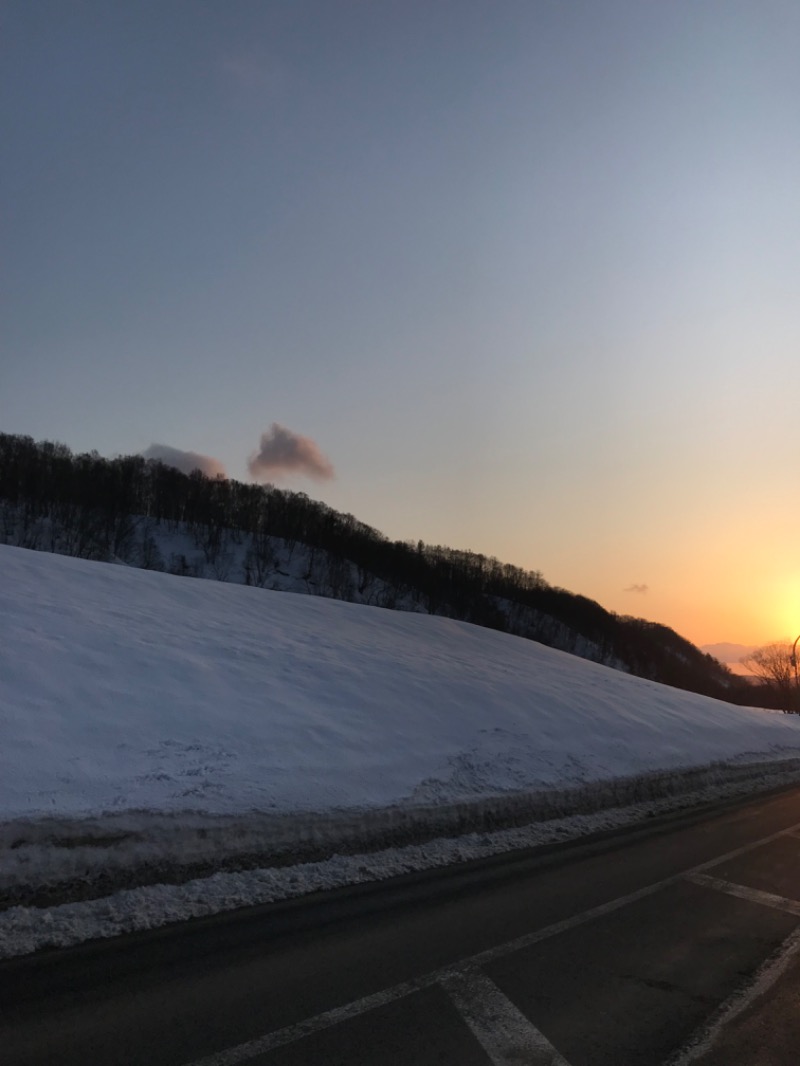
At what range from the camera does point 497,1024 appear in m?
3.84

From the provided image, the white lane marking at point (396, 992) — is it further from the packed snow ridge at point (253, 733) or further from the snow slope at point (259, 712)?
the snow slope at point (259, 712)

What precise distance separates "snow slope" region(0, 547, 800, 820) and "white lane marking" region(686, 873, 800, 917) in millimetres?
2961

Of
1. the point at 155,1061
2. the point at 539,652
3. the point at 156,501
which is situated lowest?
the point at 155,1061

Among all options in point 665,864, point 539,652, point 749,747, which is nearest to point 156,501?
point 539,652

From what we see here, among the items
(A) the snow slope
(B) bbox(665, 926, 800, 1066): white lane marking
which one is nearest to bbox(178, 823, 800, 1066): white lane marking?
(B) bbox(665, 926, 800, 1066): white lane marking

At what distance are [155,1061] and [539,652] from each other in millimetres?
23219

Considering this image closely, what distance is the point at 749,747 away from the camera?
65.2 ft

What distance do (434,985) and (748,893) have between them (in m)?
4.10

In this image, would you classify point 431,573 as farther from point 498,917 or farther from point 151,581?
point 498,917

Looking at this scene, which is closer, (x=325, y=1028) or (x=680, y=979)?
(x=325, y=1028)

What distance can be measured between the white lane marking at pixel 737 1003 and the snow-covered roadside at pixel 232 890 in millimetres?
3025

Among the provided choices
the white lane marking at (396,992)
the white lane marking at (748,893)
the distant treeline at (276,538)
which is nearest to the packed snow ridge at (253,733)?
the white lane marking at (396,992)

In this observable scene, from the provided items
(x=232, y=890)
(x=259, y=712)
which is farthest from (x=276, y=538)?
(x=232, y=890)

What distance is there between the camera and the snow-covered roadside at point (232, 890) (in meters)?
4.72
